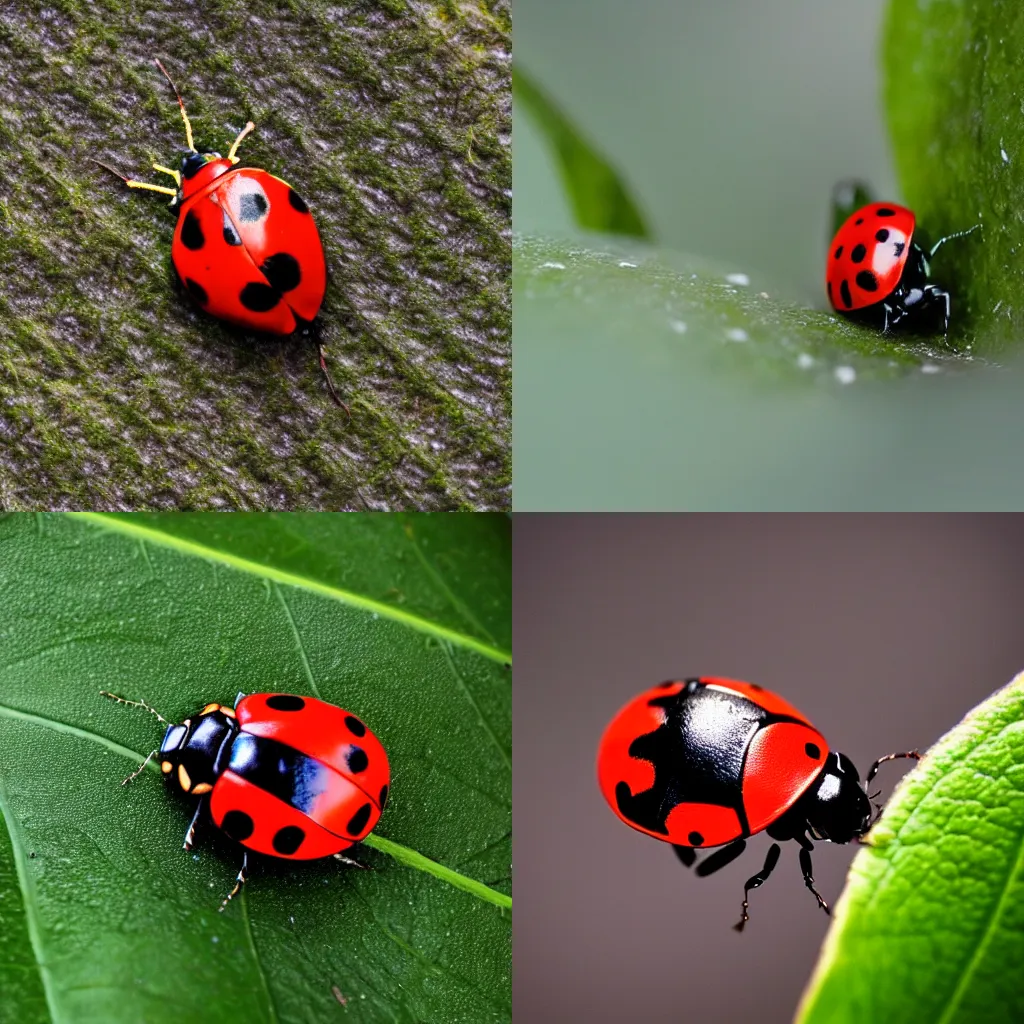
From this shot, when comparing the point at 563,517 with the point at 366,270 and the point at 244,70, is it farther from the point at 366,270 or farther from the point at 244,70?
the point at 244,70

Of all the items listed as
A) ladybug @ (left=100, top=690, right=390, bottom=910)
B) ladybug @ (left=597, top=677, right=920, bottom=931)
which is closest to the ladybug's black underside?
ladybug @ (left=597, top=677, right=920, bottom=931)

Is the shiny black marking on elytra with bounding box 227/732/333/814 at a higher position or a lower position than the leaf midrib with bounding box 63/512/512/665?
lower

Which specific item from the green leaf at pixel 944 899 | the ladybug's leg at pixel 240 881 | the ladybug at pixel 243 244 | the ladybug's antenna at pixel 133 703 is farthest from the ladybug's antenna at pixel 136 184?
the green leaf at pixel 944 899

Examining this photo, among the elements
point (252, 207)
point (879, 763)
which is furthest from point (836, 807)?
point (252, 207)

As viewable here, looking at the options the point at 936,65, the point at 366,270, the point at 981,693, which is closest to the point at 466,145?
the point at 366,270

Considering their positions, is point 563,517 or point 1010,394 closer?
point 1010,394

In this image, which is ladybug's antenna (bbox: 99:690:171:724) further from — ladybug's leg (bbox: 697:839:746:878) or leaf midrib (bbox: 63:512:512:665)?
ladybug's leg (bbox: 697:839:746:878)

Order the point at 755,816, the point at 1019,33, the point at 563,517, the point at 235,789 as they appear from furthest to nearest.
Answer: the point at 563,517 < the point at 755,816 < the point at 235,789 < the point at 1019,33
